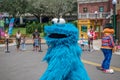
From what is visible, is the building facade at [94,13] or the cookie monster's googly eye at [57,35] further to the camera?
the building facade at [94,13]

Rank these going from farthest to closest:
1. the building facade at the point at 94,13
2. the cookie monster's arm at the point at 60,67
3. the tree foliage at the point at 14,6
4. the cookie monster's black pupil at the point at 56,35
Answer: the tree foliage at the point at 14,6, the building facade at the point at 94,13, the cookie monster's black pupil at the point at 56,35, the cookie monster's arm at the point at 60,67

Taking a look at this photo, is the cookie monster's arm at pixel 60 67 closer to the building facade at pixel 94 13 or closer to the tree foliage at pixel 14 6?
the building facade at pixel 94 13

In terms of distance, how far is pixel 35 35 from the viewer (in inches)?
917

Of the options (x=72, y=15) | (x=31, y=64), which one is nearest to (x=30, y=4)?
(x=72, y=15)

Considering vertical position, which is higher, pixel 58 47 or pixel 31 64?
pixel 58 47

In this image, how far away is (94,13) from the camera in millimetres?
45156

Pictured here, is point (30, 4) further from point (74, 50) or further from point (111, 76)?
point (74, 50)

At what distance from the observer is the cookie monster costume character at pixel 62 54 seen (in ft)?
15.5

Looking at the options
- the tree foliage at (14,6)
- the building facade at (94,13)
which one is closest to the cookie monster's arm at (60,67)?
the building facade at (94,13)

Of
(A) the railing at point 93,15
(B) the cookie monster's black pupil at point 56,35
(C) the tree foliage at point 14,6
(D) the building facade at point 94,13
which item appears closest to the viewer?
(B) the cookie monster's black pupil at point 56,35

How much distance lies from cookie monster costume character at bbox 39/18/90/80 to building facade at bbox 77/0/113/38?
33435 mm

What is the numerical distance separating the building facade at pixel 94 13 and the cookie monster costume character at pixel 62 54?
3343 cm

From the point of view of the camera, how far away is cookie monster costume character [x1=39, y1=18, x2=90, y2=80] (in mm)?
4730

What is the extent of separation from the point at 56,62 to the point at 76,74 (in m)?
0.35
